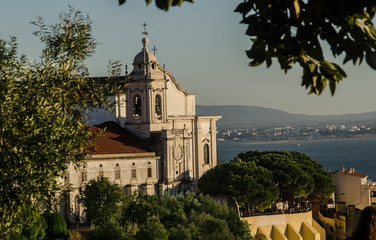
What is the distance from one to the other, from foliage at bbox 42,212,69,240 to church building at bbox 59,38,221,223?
42.5 ft

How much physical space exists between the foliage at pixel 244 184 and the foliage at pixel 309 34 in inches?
1746

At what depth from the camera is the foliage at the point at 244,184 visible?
167 feet

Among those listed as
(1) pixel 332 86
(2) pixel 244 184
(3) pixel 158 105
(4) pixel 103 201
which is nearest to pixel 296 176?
(2) pixel 244 184

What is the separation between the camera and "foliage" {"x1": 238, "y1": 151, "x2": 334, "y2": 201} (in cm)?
5534

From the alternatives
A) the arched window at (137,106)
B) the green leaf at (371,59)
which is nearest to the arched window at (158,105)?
the arched window at (137,106)

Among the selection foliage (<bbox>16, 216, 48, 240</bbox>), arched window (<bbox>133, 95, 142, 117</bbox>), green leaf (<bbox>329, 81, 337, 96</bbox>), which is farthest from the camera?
arched window (<bbox>133, 95, 142, 117</bbox>)

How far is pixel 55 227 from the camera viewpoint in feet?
125

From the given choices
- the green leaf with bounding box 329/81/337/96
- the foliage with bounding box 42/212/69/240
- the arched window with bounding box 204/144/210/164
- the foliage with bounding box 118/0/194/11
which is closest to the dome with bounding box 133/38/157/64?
the arched window with bounding box 204/144/210/164

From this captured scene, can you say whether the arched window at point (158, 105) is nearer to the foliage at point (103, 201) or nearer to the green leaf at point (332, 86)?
the foliage at point (103, 201)

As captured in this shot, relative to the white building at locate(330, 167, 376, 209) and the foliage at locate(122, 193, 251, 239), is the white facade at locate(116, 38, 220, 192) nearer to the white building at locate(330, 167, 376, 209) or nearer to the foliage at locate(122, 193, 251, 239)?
the white building at locate(330, 167, 376, 209)

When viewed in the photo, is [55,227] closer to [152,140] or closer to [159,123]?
[152,140]

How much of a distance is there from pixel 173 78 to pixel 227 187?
16412 millimetres

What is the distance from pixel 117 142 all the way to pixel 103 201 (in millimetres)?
12943

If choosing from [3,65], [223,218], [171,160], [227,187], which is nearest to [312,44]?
[3,65]
